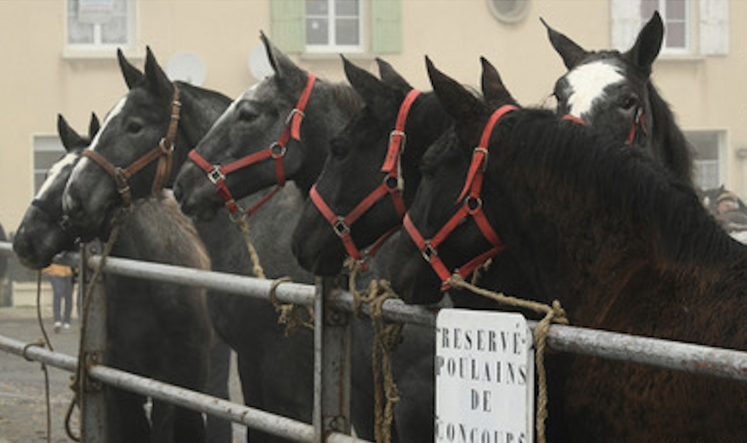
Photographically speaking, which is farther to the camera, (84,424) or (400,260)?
(84,424)

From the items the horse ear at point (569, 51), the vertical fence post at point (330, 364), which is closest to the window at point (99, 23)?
the horse ear at point (569, 51)

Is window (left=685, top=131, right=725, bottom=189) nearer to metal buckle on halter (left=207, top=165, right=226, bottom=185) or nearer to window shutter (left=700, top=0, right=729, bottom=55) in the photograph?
window shutter (left=700, top=0, right=729, bottom=55)

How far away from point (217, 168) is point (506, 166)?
104 inches

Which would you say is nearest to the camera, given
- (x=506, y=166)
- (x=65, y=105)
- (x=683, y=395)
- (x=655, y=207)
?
(x=683, y=395)

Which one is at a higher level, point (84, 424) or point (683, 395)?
point (683, 395)

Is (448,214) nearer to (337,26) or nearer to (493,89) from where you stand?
(493,89)

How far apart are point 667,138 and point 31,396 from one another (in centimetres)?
767

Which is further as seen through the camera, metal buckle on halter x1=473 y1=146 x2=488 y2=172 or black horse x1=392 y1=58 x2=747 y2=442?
metal buckle on halter x1=473 y1=146 x2=488 y2=172

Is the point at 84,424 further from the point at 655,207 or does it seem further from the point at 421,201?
the point at 655,207

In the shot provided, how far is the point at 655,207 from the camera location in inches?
181

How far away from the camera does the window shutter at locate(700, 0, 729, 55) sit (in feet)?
89.7

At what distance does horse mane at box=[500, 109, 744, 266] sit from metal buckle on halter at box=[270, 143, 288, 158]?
8.04 ft

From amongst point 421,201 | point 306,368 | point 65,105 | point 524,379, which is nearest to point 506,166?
point 421,201

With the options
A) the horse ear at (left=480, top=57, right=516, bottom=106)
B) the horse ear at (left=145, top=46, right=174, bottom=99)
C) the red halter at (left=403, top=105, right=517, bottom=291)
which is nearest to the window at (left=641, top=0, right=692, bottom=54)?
the horse ear at (left=145, top=46, right=174, bottom=99)
